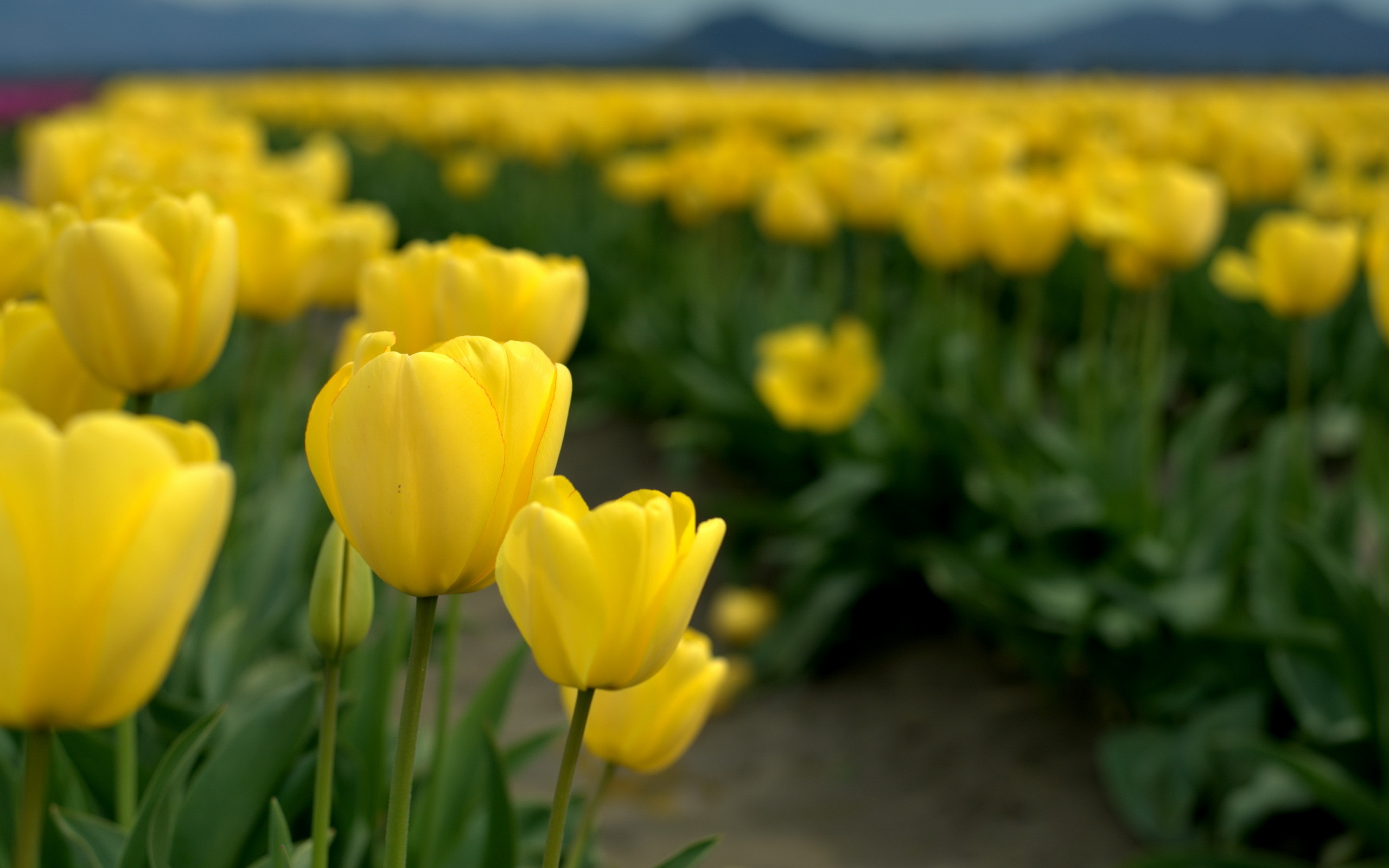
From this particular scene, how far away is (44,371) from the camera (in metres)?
0.89

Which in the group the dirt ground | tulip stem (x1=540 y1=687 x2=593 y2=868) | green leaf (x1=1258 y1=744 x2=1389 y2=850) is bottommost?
the dirt ground

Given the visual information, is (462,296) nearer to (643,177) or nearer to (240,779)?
(240,779)

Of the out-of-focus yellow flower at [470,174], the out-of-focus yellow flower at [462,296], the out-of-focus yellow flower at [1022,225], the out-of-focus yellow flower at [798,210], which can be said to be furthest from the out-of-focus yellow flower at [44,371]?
the out-of-focus yellow flower at [470,174]

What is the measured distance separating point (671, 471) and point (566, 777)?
391 cm

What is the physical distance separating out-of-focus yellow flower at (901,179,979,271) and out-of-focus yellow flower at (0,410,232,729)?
2.75 metres

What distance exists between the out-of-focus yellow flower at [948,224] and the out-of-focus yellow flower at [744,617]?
3.40 feet

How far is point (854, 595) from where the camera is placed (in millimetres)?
3289

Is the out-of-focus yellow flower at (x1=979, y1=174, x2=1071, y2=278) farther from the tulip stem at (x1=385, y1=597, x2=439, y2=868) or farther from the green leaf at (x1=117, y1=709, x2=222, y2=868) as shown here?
the tulip stem at (x1=385, y1=597, x2=439, y2=868)

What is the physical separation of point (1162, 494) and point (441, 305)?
3536 millimetres

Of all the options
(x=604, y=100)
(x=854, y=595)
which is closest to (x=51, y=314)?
(x=854, y=595)

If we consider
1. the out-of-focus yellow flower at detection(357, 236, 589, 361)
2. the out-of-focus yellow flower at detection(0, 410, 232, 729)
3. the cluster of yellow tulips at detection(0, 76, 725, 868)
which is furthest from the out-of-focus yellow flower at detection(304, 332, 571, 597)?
the out-of-focus yellow flower at detection(357, 236, 589, 361)

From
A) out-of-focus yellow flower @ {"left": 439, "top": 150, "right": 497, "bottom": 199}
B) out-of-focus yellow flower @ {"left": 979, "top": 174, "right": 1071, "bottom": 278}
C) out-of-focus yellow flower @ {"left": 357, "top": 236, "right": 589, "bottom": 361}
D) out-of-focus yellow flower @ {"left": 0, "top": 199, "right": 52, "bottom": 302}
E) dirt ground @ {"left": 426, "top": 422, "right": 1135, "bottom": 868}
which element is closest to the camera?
out-of-focus yellow flower @ {"left": 357, "top": 236, "right": 589, "bottom": 361}

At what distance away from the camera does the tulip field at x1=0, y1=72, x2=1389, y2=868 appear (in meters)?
0.66

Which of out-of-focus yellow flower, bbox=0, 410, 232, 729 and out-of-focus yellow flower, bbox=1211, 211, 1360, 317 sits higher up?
out-of-focus yellow flower, bbox=0, 410, 232, 729
